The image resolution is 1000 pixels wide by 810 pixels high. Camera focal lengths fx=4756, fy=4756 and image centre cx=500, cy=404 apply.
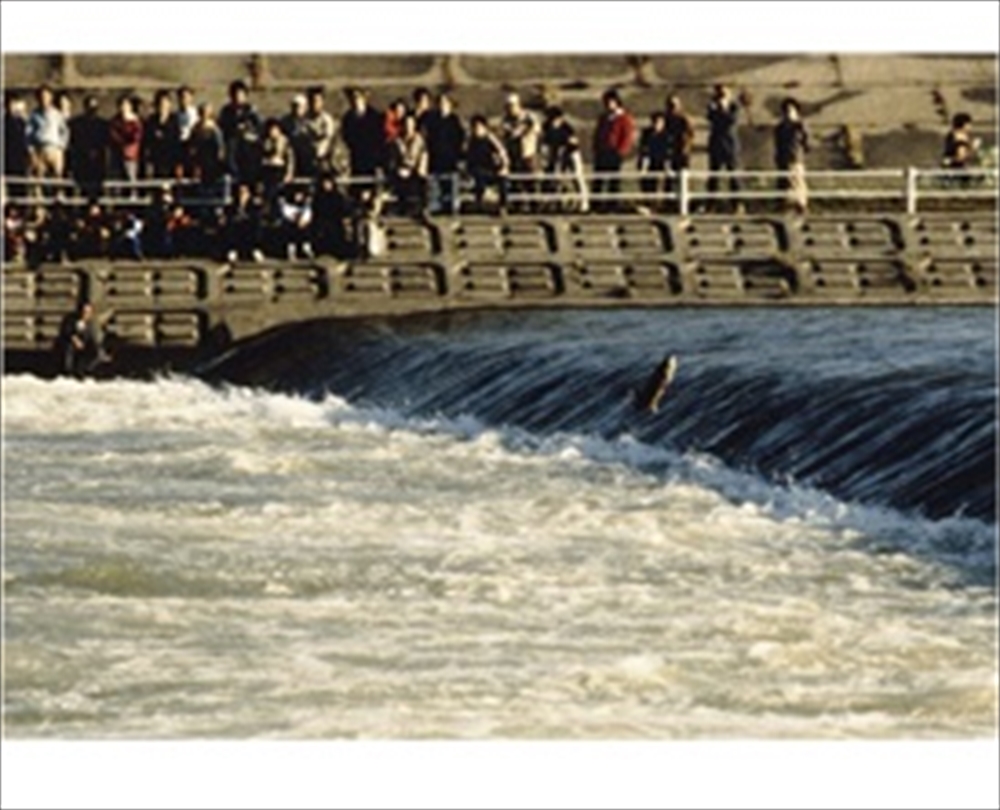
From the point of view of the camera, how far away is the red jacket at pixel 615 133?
13.4 meters

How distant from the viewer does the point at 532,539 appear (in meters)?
12.4

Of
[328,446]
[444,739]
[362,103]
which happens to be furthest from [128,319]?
[444,739]

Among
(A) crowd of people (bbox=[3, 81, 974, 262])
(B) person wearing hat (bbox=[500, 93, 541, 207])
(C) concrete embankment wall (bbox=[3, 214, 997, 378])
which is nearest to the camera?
(A) crowd of people (bbox=[3, 81, 974, 262])

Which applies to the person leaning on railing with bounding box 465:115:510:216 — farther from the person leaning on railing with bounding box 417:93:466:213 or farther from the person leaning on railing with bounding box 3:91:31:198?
the person leaning on railing with bounding box 3:91:31:198

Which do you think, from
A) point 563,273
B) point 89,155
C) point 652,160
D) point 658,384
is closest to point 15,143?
point 89,155

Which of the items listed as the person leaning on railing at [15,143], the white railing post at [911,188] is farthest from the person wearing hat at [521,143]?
the person leaning on railing at [15,143]

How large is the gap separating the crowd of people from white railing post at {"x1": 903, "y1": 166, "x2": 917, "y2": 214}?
308mm

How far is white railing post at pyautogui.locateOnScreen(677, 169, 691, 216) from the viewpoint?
45.7 ft

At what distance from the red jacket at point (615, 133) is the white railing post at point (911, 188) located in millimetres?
794

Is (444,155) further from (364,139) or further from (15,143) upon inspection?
(15,143)

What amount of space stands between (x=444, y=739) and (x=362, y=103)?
2.74 meters

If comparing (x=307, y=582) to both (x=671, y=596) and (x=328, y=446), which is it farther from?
(x=328, y=446)

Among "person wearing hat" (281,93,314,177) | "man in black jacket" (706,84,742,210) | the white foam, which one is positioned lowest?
the white foam

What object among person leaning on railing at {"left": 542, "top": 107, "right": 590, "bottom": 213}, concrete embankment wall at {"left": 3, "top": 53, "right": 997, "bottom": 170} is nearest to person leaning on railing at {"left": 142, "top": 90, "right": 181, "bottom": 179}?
concrete embankment wall at {"left": 3, "top": 53, "right": 997, "bottom": 170}
